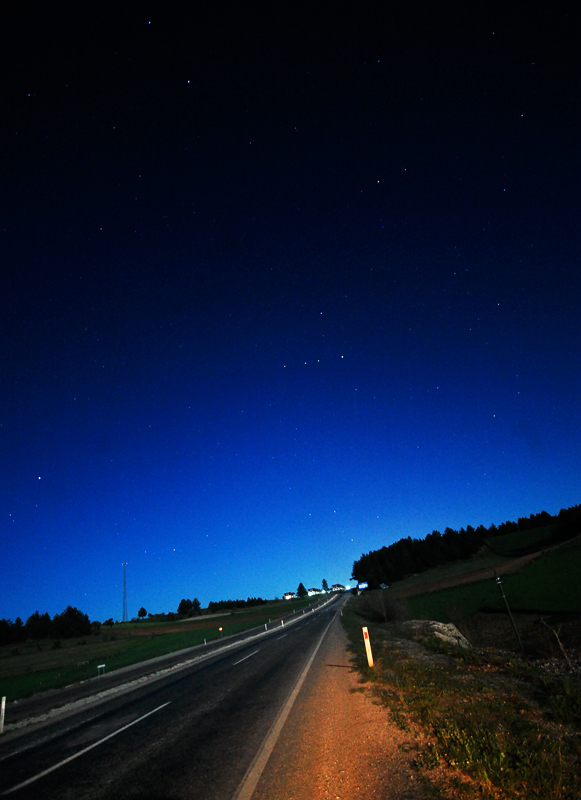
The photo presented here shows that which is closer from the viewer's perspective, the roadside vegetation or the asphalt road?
the roadside vegetation

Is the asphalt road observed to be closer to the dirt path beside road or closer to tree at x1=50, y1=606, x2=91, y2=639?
the dirt path beside road

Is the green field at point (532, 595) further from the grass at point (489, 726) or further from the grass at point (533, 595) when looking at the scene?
the grass at point (489, 726)

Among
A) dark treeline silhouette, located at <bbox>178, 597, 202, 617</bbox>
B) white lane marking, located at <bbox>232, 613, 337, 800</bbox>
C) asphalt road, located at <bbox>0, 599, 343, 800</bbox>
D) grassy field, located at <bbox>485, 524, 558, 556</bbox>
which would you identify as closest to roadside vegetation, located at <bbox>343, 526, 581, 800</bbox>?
white lane marking, located at <bbox>232, 613, 337, 800</bbox>

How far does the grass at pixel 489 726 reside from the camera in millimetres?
4215

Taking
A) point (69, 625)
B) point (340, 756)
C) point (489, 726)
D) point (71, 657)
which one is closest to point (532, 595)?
point (489, 726)

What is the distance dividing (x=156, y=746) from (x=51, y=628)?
87272 millimetres

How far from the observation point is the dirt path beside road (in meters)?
4.74

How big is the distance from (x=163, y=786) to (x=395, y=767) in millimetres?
3229

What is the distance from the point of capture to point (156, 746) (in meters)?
7.40

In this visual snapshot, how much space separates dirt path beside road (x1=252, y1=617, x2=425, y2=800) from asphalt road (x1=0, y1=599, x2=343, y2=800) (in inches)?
17.2

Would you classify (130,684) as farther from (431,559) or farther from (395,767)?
(431,559)

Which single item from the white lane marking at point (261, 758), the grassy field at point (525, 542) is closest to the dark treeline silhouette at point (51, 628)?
the white lane marking at point (261, 758)

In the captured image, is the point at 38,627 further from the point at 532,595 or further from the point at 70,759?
the point at 70,759

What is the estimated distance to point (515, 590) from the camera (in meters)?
45.3
